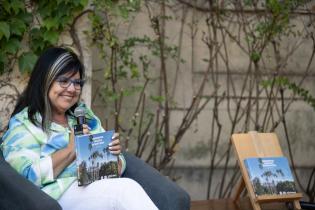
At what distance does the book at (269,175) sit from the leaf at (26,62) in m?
1.69

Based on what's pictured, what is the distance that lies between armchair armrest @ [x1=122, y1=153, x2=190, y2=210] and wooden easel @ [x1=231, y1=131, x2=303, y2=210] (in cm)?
101

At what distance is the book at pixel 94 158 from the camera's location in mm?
3320

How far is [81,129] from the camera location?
339 centimetres

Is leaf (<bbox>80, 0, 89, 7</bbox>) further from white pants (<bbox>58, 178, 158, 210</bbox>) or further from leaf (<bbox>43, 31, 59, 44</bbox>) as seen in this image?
white pants (<bbox>58, 178, 158, 210</bbox>)

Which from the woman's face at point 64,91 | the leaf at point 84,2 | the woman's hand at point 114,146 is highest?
the leaf at point 84,2

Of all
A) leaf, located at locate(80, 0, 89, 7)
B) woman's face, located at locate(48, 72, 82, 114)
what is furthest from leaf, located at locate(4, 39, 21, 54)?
woman's face, located at locate(48, 72, 82, 114)

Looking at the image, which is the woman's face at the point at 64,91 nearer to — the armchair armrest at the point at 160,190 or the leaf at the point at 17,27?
the armchair armrest at the point at 160,190

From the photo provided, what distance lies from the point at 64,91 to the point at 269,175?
5.68 feet

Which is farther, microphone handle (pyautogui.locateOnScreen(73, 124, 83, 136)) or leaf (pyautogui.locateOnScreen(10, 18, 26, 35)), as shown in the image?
leaf (pyautogui.locateOnScreen(10, 18, 26, 35))

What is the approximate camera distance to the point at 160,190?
11.6ft

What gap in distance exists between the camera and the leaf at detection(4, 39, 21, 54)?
181 inches

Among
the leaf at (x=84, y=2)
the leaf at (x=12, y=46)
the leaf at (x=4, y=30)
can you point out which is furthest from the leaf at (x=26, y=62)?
the leaf at (x=84, y=2)

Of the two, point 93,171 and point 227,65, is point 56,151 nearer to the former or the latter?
point 93,171

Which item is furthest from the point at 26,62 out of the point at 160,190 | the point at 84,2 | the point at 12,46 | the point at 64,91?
the point at 160,190
